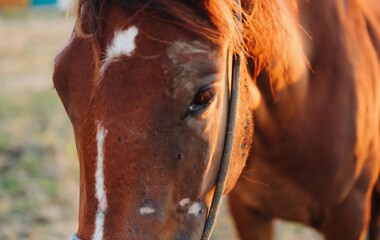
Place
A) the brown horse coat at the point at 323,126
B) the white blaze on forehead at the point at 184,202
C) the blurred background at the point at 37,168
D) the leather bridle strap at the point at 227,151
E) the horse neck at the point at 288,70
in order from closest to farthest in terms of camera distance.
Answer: the white blaze on forehead at the point at 184,202, the leather bridle strap at the point at 227,151, the horse neck at the point at 288,70, the brown horse coat at the point at 323,126, the blurred background at the point at 37,168

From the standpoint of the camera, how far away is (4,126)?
5496 millimetres

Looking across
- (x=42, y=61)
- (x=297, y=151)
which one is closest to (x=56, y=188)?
(x=297, y=151)

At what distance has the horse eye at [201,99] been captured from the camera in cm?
146

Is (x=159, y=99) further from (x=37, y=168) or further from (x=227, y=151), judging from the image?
(x=37, y=168)

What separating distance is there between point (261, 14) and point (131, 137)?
57cm

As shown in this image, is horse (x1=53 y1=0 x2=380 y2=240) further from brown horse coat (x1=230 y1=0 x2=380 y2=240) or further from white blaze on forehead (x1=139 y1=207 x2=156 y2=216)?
brown horse coat (x1=230 y1=0 x2=380 y2=240)

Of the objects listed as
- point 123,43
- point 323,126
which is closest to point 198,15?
point 123,43

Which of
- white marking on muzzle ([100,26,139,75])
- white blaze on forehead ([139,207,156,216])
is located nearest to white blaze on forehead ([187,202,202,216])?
white blaze on forehead ([139,207,156,216])

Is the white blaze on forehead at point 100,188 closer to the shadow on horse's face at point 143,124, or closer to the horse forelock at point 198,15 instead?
the shadow on horse's face at point 143,124

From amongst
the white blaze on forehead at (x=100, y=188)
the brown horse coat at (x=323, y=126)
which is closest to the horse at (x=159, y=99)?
the white blaze on forehead at (x=100, y=188)

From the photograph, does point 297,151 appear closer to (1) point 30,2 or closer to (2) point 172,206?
(2) point 172,206

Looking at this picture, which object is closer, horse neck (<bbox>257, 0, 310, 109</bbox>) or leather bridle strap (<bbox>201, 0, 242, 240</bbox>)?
leather bridle strap (<bbox>201, 0, 242, 240</bbox>)

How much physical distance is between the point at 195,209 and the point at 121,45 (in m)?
0.45

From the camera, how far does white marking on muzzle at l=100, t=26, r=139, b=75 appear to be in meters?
1.45
